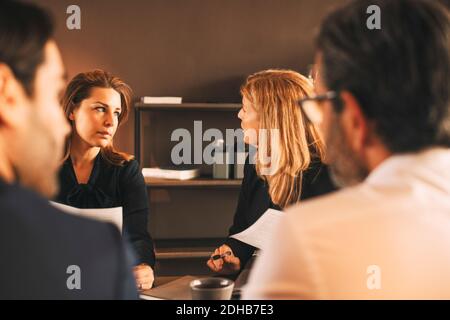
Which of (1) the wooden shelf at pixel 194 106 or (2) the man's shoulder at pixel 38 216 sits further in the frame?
(1) the wooden shelf at pixel 194 106

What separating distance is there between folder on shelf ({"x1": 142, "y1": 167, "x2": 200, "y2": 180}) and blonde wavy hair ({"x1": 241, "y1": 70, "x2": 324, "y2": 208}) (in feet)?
4.16

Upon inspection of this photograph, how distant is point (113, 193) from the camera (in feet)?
7.16

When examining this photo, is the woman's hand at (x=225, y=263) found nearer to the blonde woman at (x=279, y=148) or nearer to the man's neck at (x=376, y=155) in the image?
the blonde woman at (x=279, y=148)

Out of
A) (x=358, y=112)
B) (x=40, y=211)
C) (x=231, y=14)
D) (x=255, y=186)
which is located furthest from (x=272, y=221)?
(x=231, y=14)

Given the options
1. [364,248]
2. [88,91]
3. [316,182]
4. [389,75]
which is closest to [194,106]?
[88,91]

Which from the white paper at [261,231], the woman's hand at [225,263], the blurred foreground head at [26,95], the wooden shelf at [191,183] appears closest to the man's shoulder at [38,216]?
the blurred foreground head at [26,95]

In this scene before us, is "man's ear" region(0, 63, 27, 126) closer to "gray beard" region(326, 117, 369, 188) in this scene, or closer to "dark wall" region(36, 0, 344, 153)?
"gray beard" region(326, 117, 369, 188)

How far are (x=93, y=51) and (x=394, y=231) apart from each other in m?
3.33

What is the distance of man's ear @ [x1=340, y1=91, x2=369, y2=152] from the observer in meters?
0.81

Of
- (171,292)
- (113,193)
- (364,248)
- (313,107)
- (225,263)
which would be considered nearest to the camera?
(364,248)

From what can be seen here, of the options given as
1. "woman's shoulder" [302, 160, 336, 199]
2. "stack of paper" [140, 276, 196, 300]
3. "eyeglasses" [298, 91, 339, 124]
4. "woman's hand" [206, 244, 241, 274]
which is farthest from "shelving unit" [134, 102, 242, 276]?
"eyeglasses" [298, 91, 339, 124]

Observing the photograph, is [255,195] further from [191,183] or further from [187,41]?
[187,41]

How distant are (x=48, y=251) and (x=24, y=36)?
347 mm

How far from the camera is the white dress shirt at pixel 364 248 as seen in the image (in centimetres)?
66
